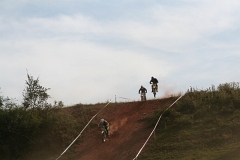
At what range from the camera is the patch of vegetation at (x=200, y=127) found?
20906mm

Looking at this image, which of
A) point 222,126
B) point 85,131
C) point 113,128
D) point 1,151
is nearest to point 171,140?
point 222,126

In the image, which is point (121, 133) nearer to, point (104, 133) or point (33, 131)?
point (104, 133)

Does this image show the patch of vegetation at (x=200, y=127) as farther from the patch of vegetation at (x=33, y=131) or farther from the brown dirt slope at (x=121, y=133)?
the patch of vegetation at (x=33, y=131)

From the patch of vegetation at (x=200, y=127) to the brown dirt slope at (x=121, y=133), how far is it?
1.06 meters

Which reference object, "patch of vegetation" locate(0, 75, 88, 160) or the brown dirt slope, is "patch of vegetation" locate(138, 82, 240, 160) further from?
"patch of vegetation" locate(0, 75, 88, 160)

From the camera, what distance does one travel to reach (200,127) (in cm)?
2378

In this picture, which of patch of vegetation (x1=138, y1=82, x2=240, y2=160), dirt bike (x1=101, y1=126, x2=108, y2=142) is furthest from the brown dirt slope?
patch of vegetation (x1=138, y1=82, x2=240, y2=160)

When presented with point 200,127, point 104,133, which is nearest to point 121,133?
point 104,133

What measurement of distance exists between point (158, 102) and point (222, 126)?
7.75 m

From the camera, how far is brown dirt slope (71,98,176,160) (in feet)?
79.3

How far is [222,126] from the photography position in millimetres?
23141

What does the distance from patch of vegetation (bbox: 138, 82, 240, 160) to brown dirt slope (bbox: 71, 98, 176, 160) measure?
1059 millimetres

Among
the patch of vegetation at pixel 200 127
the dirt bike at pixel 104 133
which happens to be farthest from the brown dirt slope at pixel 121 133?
the patch of vegetation at pixel 200 127

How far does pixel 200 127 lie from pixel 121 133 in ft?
18.9
